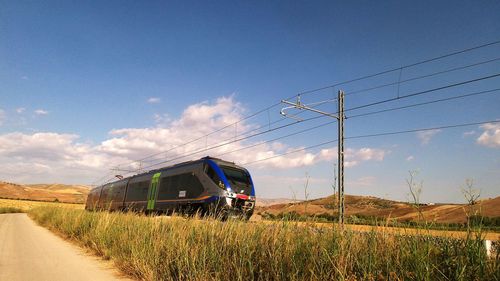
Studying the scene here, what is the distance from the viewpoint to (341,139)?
1689 centimetres

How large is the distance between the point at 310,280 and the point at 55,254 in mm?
6921

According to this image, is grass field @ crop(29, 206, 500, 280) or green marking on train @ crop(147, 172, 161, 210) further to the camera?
green marking on train @ crop(147, 172, 161, 210)

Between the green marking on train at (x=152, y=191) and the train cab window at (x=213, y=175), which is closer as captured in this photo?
the train cab window at (x=213, y=175)

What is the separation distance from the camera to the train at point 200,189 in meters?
15.7

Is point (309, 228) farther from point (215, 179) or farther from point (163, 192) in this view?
point (163, 192)

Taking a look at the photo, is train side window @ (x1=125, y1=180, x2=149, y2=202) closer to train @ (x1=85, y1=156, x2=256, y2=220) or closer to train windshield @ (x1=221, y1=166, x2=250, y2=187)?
train @ (x1=85, y1=156, x2=256, y2=220)

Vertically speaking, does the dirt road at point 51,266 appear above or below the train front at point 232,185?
below

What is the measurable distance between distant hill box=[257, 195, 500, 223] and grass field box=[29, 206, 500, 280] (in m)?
0.30

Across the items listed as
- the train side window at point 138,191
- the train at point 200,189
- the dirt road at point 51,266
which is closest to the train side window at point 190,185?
the train at point 200,189

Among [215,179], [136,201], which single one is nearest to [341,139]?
[215,179]

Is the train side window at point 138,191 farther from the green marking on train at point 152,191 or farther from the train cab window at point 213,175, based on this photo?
the train cab window at point 213,175

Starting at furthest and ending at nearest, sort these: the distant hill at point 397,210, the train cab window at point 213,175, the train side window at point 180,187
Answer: the train side window at point 180,187, the train cab window at point 213,175, the distant hill at point 397,210

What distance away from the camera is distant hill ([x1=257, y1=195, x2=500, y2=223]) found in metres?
3.72

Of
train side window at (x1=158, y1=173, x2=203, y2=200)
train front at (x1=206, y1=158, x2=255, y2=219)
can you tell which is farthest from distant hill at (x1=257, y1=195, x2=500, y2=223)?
train side window at (x1=158, y1=173, x2=203, y2=200)
